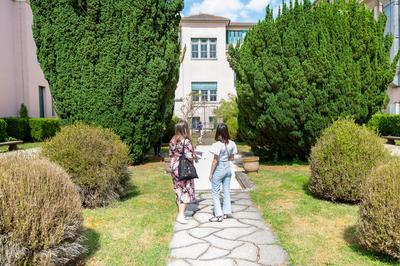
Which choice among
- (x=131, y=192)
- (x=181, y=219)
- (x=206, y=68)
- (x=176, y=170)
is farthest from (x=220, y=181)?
(x=206, y=68)

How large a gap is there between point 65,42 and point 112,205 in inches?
238

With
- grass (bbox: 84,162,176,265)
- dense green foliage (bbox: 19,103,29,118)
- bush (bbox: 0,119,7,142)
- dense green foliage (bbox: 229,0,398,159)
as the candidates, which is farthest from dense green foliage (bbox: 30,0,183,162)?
dense green foliage (bbox: 19,103,29,118)

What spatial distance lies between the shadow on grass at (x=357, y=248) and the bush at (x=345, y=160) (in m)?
1.20

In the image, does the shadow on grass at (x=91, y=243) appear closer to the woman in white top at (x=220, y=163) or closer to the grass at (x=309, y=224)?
the woman in white top at (x=220, y=163)

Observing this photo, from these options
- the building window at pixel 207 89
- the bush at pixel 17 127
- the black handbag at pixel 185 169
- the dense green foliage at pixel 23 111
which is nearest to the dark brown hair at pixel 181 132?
the black handbag at pixel 185 169

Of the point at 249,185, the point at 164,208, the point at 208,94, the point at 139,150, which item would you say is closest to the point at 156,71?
the point at 139,150

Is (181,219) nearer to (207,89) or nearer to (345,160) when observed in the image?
(345,160)

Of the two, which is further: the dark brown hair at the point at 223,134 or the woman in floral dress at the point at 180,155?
the woman in floral dress at the point at 180,155

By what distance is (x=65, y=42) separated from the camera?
33.7 feet

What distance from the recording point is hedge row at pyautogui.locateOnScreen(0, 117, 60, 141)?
18.7 metres

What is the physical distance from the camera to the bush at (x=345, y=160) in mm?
6199

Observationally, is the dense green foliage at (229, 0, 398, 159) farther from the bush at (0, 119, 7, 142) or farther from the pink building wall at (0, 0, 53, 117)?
the pink building wall at (0, 0, 53, 117)

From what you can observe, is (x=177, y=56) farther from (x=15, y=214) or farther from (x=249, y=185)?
(x=15, y=214)

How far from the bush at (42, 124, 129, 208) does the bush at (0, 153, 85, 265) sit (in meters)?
2.08
